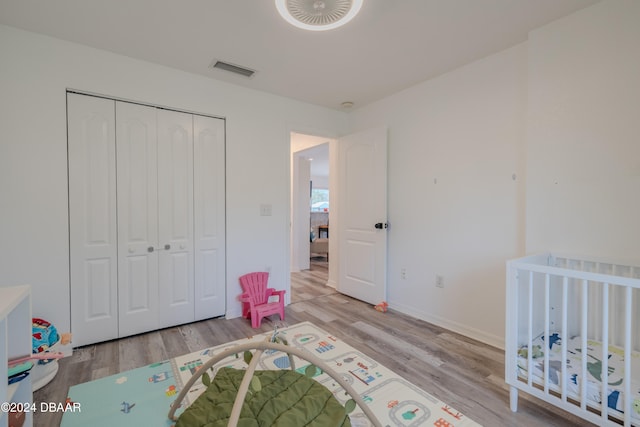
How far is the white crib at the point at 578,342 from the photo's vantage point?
133cm

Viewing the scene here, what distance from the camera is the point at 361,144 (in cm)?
354

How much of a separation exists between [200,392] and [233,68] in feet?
8.34

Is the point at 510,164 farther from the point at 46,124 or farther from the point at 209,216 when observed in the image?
the point at 46,124

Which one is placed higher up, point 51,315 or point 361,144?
point 361,144

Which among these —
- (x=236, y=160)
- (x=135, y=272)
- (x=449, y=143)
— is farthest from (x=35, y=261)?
(x=449, y=143)

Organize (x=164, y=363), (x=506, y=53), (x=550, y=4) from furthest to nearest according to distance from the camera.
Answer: (x=506, y=53) < (x=164, y=363) < (x=550, y=4)

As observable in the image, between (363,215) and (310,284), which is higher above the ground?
(363,215)

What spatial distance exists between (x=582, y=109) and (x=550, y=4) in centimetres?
68

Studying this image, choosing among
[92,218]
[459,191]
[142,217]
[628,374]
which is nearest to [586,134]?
[459,191]

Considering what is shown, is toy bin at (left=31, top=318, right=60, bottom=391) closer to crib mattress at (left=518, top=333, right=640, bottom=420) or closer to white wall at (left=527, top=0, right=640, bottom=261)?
crib mattress at (left=518, top=333, right=640, bottom=420)

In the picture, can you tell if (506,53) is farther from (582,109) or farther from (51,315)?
(51,315)

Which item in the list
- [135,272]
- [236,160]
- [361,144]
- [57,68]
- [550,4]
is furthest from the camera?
[361,144]

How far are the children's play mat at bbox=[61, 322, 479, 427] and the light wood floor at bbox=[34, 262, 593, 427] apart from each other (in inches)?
5.6

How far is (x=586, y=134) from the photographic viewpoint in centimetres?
188
